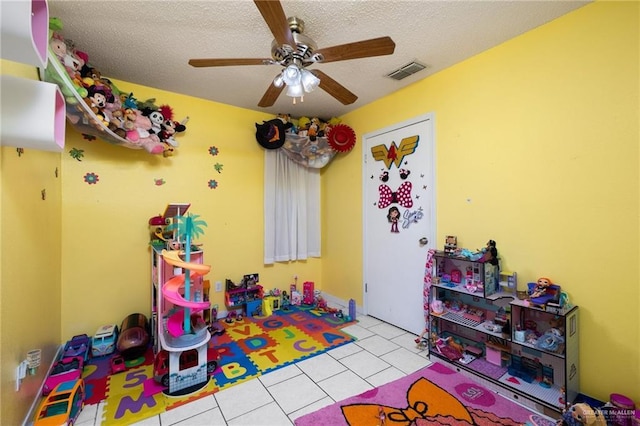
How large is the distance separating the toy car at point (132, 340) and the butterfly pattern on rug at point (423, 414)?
1.76 metres

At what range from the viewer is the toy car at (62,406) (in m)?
1.60

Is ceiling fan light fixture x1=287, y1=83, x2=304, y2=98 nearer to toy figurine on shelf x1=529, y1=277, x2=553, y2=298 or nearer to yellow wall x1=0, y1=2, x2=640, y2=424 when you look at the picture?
yellow wall x1=0, y1=2, x2=640, y2=424

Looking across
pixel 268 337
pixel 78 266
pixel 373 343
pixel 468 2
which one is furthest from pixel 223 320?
pixel 468 2

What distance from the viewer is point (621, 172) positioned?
5.52 ft

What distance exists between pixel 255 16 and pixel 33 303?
91.8 inches

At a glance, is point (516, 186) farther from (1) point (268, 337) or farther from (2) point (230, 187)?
(2) point (230, 187)

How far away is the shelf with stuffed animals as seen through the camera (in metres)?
1.72

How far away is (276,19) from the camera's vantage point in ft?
4.60

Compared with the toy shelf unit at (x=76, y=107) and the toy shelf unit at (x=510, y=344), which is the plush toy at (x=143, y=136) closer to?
the toy shelf unit at (x=76, y=107)

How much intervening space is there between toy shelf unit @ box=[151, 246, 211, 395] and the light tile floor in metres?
0.20

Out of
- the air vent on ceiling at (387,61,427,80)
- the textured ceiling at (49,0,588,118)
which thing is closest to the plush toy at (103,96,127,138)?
the textured ceiling at (49,0,588,118)

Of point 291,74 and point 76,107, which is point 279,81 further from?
point 76,107

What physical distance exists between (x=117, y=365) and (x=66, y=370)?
1.09ft

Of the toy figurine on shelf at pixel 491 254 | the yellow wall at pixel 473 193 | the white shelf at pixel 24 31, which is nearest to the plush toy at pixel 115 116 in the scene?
the yellow wall at pixel 473 193
